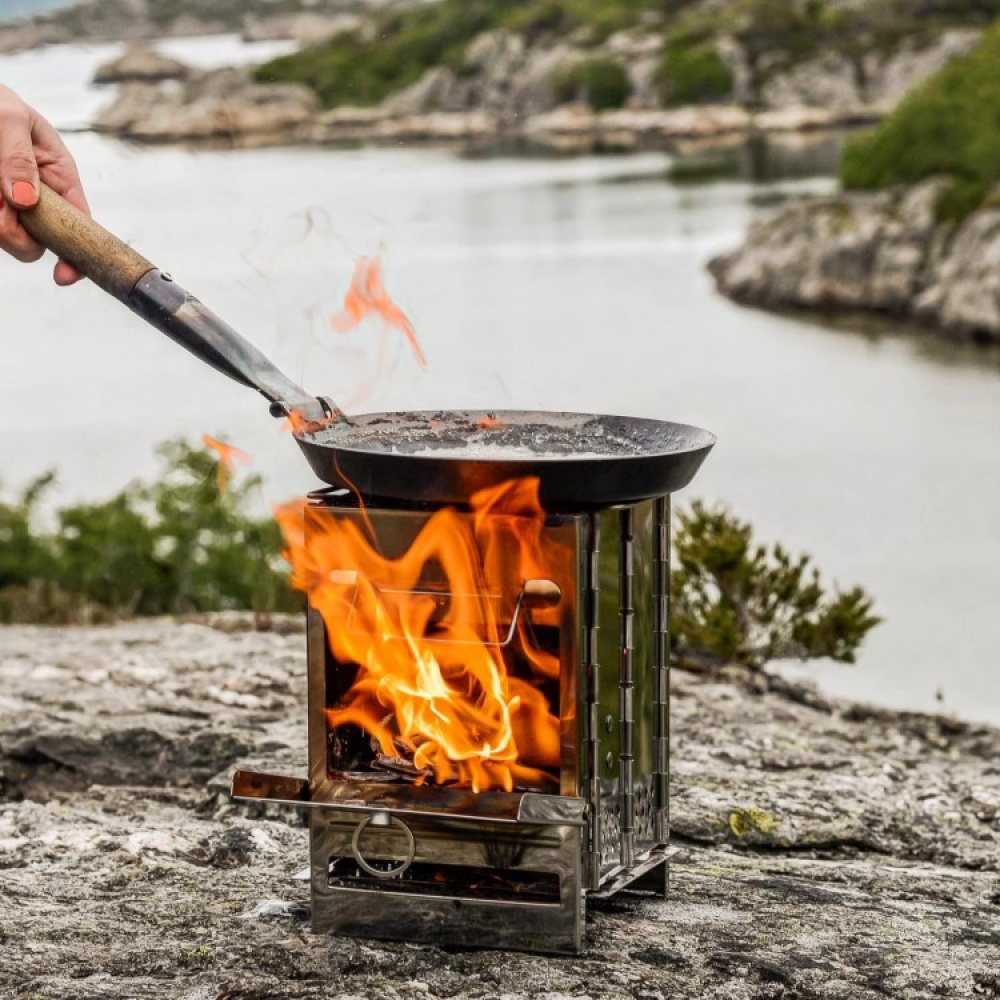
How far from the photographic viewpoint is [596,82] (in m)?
34.1

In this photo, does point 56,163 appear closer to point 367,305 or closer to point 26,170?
point 26,170

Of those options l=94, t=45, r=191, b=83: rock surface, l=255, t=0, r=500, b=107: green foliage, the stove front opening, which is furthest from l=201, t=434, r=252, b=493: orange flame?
l=255, t=0, r=500, b=107: green foliage

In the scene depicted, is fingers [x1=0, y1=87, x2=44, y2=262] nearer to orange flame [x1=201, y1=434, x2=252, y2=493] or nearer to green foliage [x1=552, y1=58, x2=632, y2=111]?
orange flame [x1=201, y1=434, x2=252, y2=493]

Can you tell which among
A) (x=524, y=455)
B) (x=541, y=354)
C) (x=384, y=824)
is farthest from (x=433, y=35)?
(x=384, y=824)

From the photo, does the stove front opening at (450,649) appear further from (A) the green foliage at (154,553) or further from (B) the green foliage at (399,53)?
(B) the green foliage at (399,53)

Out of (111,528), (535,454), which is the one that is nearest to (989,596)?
(111,528)

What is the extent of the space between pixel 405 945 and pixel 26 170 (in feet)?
6.44

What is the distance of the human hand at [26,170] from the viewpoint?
398 centimetres

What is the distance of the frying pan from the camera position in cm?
360

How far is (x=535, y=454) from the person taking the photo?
4.10 meters

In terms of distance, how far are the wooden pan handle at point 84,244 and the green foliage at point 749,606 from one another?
3655 mm

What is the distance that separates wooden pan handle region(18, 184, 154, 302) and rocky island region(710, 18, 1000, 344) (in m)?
22.4

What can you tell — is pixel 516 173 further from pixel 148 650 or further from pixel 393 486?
pixel 393 486

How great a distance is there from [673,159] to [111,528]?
29.3 m
